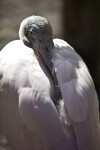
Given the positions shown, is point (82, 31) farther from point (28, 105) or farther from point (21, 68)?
point (28, 105)

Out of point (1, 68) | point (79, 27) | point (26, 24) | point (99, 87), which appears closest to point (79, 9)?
point (79, 27)

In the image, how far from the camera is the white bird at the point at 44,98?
2883 mm

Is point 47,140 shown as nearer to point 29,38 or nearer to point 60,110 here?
point 60,110

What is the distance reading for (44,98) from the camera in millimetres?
2930

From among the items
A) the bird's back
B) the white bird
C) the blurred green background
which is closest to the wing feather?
the white bird

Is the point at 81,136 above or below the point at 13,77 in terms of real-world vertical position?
below

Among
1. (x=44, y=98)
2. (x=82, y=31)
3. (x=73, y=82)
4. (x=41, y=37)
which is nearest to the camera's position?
(x=44, y=98)

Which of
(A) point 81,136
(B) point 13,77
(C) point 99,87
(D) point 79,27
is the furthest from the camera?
(D) point 79,27

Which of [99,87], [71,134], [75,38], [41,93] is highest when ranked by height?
[41,93]

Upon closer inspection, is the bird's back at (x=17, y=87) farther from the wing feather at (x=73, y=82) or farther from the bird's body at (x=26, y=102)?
the wing feather at (x=73, y=82)

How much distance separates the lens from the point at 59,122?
288 centimetres

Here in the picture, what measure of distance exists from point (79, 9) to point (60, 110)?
225cm

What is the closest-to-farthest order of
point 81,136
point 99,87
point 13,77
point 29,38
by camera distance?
point 81,136, point 13,77, point 29,38, point 99,87

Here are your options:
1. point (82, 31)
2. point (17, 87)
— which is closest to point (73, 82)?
point (17, 87)
